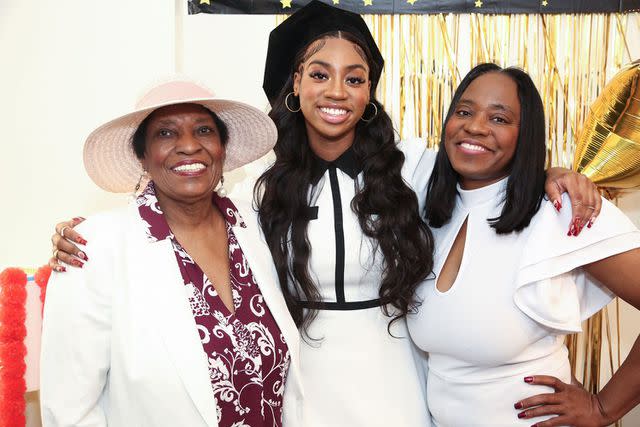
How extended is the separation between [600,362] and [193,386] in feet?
7.85

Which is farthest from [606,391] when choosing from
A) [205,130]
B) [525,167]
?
[205,130]

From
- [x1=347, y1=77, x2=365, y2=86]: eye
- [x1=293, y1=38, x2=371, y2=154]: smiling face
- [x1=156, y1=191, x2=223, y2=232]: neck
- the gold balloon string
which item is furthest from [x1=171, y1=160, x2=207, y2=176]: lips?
the gold balloon string

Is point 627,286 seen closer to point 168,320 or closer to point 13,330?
point 168,320

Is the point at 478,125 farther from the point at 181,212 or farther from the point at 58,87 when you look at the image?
the point at 58,87

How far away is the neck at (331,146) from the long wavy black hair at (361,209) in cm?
3

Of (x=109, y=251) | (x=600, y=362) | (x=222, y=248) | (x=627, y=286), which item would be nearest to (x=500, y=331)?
(x=627, y=286)

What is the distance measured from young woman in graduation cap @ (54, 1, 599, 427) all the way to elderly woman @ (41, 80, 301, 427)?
163mm

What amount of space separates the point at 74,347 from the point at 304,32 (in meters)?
1.29

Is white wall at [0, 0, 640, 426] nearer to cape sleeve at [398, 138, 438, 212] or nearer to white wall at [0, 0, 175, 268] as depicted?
white wall at [0, 0, 175, 268]

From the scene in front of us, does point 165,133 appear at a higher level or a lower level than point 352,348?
higher

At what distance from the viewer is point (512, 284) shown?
5.25 feet

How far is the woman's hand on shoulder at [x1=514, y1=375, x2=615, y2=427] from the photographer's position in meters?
1.61

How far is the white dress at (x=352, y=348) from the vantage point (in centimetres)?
176

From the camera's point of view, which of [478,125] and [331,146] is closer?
[478,125]
